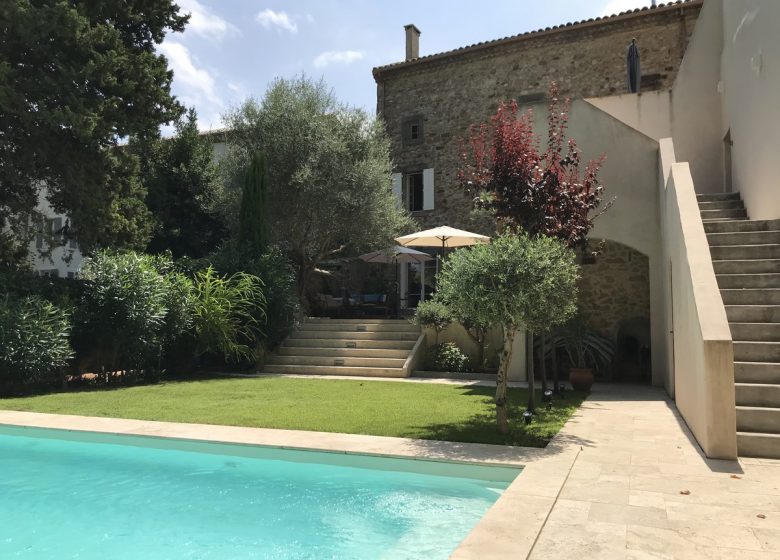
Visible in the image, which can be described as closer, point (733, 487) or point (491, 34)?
point (733, 487)

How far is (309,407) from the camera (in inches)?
338

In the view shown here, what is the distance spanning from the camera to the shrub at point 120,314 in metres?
11.6

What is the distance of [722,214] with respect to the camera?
10.1 meters

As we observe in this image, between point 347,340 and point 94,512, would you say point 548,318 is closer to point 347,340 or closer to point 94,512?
point 94,512

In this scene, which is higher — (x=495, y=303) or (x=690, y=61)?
(x=690, y=61)

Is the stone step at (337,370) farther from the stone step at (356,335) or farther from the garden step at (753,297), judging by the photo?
the garden step at (753,297)

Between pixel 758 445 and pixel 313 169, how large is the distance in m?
14.6

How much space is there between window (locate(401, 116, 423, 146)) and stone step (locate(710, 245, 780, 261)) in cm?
1645

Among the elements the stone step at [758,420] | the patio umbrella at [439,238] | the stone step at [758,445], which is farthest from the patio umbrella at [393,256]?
the stone step at [758,445]

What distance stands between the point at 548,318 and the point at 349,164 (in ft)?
42.4

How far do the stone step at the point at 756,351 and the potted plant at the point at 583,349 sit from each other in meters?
4.34

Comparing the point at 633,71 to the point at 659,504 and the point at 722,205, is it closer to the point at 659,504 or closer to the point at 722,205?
the point at 722,205

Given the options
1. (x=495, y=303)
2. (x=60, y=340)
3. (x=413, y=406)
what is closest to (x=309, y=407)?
(x=413, y=406)

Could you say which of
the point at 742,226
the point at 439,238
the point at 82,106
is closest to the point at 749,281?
the point at 742,226
